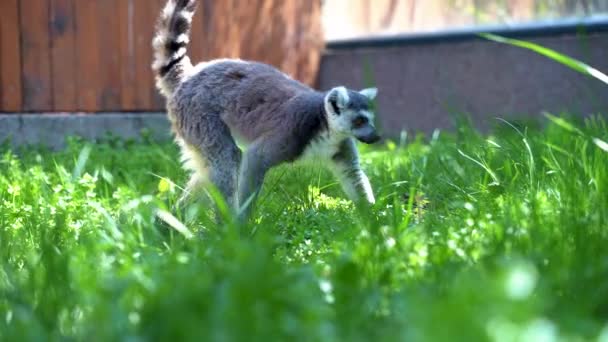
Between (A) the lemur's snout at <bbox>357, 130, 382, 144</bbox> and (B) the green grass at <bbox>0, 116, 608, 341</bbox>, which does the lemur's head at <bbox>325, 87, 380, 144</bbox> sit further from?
(B) the green grass at <bbox>0, 116, 608, 341</bbox>

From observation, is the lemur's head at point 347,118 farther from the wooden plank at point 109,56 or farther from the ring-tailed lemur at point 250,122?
the wooden plank at point 109,56

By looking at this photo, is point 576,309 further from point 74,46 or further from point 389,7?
point 389,7

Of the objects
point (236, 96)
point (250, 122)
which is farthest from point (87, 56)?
point (250, 122)

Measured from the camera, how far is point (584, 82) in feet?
24.0

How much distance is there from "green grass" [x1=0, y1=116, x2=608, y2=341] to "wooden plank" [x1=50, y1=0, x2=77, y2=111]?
3280 millimetres

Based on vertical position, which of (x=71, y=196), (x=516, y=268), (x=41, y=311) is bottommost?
(x=71, y=196)

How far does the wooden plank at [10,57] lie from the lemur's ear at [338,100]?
3533 millimetres

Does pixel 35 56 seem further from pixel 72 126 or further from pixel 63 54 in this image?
pixel 72 126

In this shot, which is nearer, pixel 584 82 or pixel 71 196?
pixel 71 196

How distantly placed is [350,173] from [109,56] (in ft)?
12.1

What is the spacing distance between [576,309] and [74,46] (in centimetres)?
618

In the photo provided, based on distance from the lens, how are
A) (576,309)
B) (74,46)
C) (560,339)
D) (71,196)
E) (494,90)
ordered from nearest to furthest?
(560,339) < (576,309) < (71,196) < (74,46) < (494,90)

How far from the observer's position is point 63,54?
7227 millimetres

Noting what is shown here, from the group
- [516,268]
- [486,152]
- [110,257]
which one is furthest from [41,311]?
[486,152]
